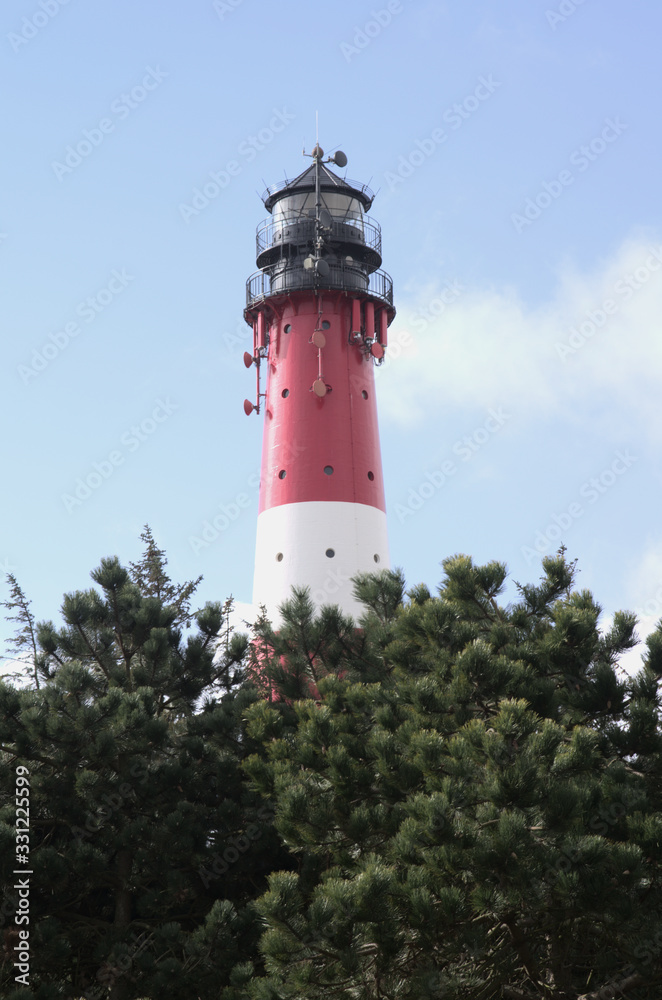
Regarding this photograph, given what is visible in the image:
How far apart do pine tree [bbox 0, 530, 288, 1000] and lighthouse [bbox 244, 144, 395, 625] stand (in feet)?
32.5

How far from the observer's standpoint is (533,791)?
11.6 meters

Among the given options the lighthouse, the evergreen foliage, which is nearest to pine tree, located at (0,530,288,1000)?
the evergreen foliage

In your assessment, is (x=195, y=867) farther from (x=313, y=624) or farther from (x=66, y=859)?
(x=313, y=624)

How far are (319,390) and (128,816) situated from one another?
15057 mm

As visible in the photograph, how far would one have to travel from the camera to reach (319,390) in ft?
95.1

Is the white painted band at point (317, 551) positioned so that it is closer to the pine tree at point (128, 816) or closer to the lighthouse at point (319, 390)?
the lighthouse at point (319, 390)

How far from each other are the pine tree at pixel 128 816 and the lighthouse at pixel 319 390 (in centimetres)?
990

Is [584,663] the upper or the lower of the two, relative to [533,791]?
upper

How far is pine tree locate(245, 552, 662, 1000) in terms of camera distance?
11648 mm

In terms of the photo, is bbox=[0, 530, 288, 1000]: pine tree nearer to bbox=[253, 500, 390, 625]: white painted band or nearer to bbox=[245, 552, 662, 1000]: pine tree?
bbox=[245, 552, 662, 1000]: pine tree

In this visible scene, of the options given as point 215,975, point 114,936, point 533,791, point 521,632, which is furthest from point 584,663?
point 114,936

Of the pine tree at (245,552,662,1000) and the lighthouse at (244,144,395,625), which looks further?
the lighthouse at (244,144,395,625)

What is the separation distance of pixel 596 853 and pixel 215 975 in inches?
237

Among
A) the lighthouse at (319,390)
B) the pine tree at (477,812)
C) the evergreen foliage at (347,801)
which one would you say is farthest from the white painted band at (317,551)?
the pine tree at (477,812)
